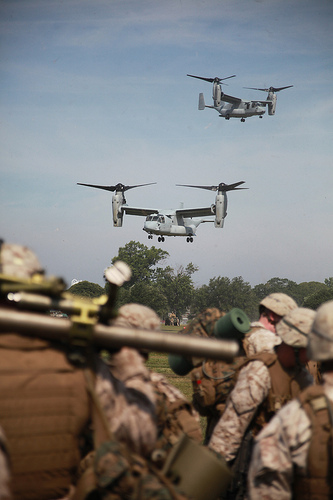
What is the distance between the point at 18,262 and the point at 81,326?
414 millimetres

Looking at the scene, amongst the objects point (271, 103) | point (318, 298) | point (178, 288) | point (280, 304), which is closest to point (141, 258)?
point (178, 288)

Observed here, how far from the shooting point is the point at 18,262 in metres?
2.50

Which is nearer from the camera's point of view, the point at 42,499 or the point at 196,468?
the point at 42,499

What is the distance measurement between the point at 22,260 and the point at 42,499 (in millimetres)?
940

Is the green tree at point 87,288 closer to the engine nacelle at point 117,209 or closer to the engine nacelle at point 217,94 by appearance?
the engine nacelle at point 117,209

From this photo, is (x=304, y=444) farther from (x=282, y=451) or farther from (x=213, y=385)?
(x=213, y=385)

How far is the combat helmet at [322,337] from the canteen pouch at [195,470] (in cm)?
69

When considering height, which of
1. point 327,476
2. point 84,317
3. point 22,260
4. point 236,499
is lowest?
point 236,499

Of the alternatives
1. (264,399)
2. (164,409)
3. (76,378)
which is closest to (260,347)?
(264,399)

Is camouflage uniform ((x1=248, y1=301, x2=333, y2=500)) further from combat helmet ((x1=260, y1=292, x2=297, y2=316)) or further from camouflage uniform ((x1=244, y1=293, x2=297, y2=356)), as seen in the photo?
combat helmet ((x1=260, y1=292, x2=297, y2=316))

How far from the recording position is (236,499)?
4727mm

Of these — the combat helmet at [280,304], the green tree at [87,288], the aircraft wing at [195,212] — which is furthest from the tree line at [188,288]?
the combat helmet at [280,304]

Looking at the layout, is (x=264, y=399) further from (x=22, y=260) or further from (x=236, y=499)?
(x=22, y=260)

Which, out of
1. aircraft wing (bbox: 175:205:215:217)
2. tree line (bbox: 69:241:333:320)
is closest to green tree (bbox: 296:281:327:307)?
tree line (bbox: 69:241:333:320)
